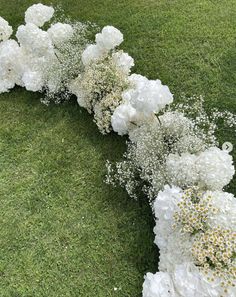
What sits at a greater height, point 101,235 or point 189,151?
point 189,151

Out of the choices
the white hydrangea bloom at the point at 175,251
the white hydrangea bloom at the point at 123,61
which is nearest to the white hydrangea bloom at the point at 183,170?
the white hydrangea bloom at the point at 175,251

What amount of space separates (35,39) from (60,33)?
8.8 inches

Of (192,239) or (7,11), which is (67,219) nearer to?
(192,239)

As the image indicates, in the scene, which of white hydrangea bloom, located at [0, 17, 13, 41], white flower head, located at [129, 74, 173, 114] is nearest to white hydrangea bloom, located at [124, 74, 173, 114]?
white flower head, located at [129, 74, 173, 114]

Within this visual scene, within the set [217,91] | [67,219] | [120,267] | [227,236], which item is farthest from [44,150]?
[227,236]

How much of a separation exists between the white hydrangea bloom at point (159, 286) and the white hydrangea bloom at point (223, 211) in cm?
37

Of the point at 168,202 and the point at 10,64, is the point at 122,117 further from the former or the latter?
the point at 10,64

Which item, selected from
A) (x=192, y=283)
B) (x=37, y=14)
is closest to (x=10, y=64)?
(x=37, y=14)

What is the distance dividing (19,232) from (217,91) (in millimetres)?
1708

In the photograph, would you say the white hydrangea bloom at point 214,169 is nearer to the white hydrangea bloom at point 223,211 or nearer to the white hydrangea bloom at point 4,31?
the white hydrangea bloom at point 223,211

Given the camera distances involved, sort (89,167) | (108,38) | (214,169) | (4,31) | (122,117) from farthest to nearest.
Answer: (4,31), (108,38), (89,167), (122,117), (214,169)

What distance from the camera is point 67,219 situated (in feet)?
10.2

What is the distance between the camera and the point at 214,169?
2.69 meters

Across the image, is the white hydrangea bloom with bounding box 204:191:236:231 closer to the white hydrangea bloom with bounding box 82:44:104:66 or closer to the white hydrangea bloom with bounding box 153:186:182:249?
the white hydrangea bloom with bounding box 153:186:182:249
